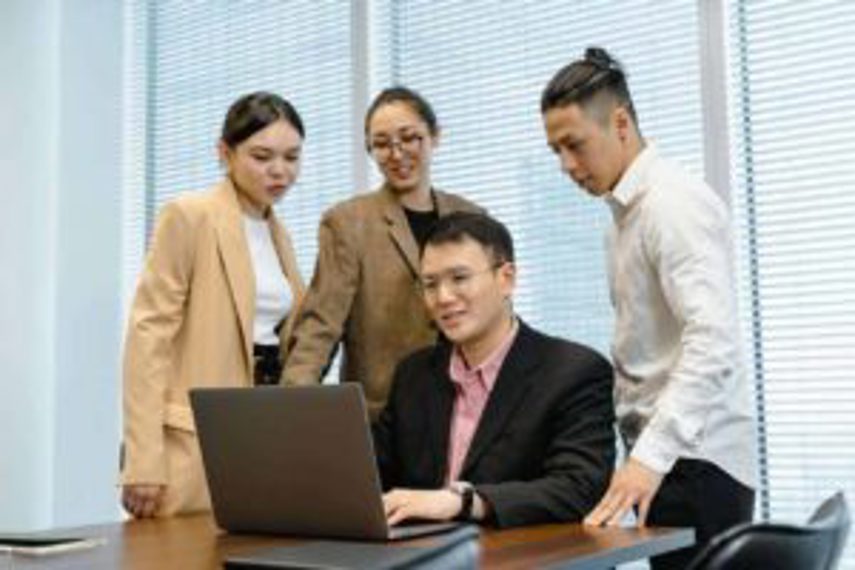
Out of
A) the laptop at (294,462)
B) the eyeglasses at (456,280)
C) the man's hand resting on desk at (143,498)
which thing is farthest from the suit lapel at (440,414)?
the man's hand resting on desk at (143,498)

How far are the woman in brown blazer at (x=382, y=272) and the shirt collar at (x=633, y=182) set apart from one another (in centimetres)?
53

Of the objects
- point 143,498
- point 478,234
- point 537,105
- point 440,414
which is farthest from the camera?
point 537,105

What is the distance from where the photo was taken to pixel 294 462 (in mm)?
1486

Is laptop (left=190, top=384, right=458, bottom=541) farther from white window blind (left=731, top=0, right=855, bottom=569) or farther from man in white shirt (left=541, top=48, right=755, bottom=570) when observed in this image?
white window blind (left=731, top=0, right=855, bottom=569)

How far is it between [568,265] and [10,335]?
212 cm

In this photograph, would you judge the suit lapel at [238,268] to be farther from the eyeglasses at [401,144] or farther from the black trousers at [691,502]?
the black trousers at [691,502]

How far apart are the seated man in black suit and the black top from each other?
335 millimetres

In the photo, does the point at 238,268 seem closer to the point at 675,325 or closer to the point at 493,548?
the point at 675,325

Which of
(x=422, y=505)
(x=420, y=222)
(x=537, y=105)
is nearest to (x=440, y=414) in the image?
(x=422, y=505)

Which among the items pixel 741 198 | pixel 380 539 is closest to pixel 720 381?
pixel 380 539

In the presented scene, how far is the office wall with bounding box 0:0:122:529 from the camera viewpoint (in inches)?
150

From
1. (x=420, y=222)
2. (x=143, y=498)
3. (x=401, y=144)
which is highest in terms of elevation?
(x=401, y=144)

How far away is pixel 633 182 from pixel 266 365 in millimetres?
961

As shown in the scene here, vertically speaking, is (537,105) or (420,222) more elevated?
(537,105)
